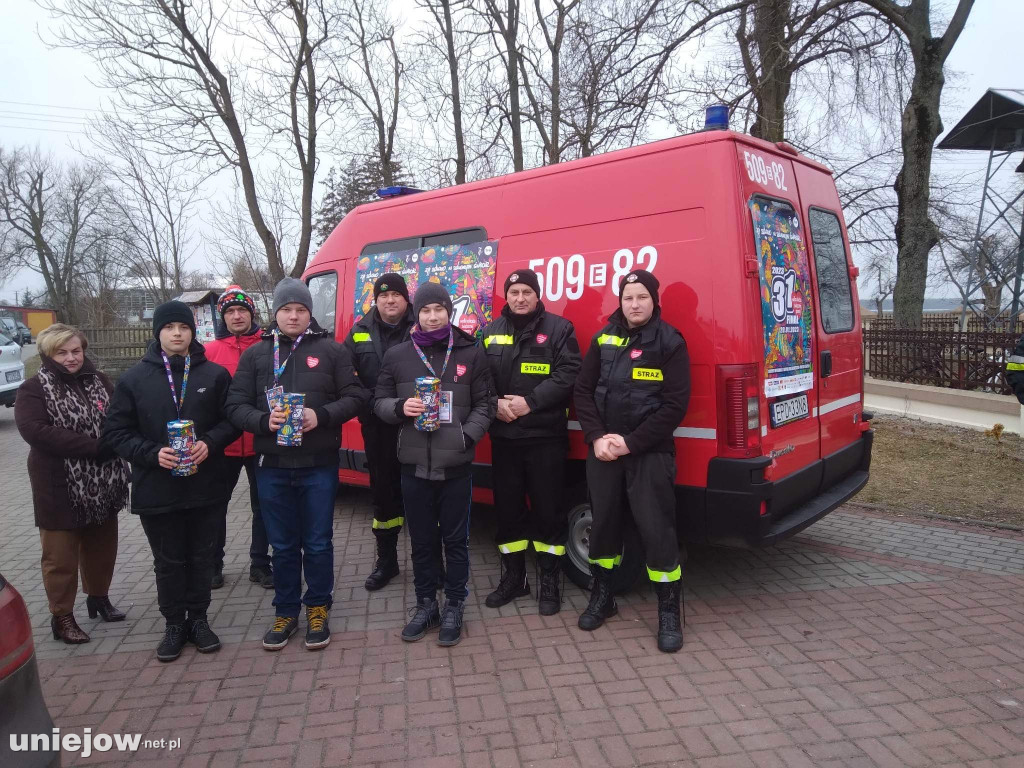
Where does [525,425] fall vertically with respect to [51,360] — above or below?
below

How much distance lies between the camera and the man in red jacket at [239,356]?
4.27 metres

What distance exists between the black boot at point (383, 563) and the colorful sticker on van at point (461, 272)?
148cm

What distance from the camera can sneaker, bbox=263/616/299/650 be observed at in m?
3.61

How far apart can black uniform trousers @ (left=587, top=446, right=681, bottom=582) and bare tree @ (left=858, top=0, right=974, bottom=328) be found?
9.68 meters

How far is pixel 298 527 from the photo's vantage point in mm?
3637

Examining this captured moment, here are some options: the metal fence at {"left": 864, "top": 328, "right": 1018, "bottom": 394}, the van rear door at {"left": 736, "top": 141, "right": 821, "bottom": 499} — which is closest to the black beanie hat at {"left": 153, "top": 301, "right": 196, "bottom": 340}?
the van rear door at {"left": 736, "top": 141, "right": 821, "bottom": 499}

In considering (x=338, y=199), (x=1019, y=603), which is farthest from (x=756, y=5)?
(x=338, y=199)

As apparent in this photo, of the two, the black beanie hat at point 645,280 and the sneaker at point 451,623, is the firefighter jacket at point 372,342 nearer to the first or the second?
the sneaker at point 451,623

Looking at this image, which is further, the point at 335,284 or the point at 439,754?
the point at 335,284

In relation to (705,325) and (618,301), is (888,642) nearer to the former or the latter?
(705,325)

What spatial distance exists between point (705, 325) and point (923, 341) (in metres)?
7.93

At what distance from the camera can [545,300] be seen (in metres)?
4.25

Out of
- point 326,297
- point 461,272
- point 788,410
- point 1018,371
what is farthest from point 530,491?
point 1018,371

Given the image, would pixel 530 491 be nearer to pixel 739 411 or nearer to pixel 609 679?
pixel 609 679
